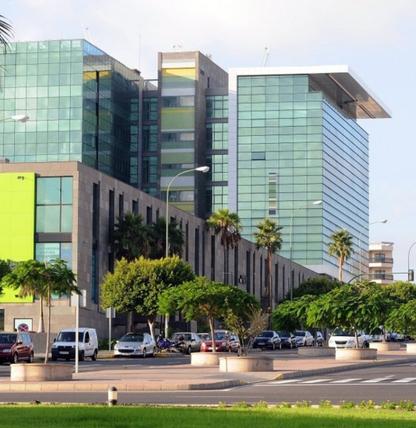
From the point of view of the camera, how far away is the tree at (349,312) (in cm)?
6600

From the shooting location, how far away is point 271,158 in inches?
6152

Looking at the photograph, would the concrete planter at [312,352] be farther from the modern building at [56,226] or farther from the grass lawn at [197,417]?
the grass lawn at [197,417]

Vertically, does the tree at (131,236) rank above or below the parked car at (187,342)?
above

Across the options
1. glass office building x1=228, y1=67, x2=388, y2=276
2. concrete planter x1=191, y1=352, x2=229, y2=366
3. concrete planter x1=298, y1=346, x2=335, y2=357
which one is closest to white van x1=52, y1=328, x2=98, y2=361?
concrete planter x1=191, y1=352, x2=229, y2=366

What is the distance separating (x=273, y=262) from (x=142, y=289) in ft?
194

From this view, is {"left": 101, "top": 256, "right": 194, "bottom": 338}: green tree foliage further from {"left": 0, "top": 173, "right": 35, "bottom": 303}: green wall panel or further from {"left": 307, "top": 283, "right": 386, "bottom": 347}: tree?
{"left": 307, "top": 283, "right": 386, "bottom": 347}: tree

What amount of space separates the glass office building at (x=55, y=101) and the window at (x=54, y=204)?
40.8 meters

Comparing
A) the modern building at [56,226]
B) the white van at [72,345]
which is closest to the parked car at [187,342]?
the modern building at [56,226]

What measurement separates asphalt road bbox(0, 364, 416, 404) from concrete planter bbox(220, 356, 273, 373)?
4.82m

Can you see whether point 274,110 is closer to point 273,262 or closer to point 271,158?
point 271,158

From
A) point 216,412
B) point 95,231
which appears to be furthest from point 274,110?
point 216,412

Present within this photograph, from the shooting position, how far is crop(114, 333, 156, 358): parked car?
67.2 m

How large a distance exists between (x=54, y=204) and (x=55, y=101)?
→ 43.8m

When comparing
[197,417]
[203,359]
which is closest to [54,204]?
[203,359]
